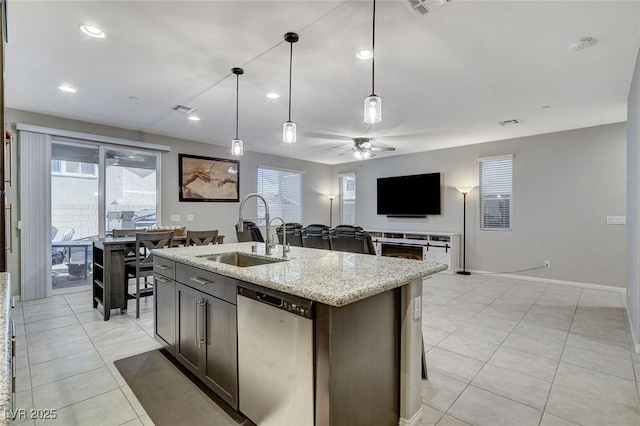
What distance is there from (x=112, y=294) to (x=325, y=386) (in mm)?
3390

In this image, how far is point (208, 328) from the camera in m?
2.04

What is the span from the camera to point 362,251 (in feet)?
12.7

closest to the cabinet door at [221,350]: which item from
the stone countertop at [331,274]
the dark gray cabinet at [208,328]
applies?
the dark gray cabinet at [208,328]

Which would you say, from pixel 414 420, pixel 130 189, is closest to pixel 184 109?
pixel 130 189

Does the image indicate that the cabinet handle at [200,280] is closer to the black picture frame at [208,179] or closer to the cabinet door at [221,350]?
the cabinet door at [221,350]

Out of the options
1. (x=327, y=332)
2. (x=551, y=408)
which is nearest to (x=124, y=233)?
(x=327, y=332)

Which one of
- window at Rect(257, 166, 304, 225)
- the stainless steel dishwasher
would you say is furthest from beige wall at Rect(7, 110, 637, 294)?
the stainless steel dishwasher

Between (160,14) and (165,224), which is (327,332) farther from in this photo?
(165,224)

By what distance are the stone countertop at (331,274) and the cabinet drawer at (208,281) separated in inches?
2.1

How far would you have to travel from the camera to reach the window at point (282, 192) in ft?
24.0

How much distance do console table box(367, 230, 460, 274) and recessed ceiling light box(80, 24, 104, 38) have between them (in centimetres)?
579

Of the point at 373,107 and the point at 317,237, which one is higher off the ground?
the point at 373,107

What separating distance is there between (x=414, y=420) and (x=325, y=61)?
286 cm

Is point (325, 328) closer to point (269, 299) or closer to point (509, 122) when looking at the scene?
point (269, 299)
